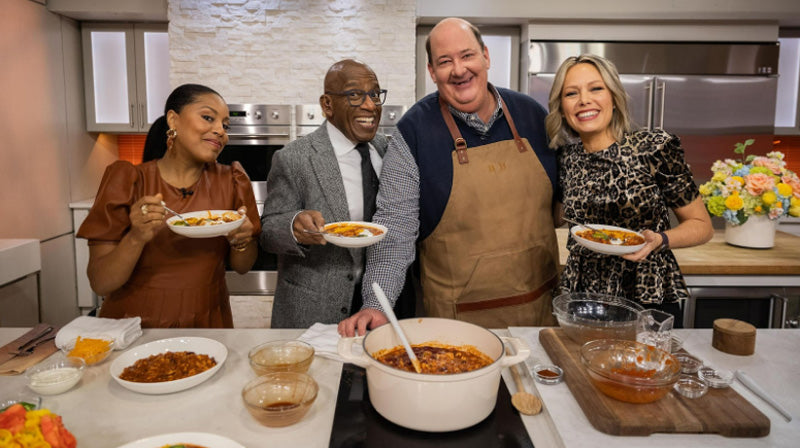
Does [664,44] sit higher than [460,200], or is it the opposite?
[664,44]

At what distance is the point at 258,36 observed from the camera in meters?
4.14

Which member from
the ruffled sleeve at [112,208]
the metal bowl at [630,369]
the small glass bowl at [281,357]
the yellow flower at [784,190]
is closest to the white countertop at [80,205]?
the ruffled sleeve at [112,208]

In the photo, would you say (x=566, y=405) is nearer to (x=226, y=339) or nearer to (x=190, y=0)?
(x=226, y=339)

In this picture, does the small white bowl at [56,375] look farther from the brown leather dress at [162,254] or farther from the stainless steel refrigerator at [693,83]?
the stainless steel refrigerator at [693,83]

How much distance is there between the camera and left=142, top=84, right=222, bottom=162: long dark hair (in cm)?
186

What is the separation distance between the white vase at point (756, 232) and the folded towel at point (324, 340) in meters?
2.55

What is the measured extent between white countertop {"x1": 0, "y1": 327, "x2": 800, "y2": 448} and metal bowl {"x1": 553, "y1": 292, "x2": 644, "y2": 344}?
12cm

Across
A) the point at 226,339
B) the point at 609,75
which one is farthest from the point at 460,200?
the point at 226,339

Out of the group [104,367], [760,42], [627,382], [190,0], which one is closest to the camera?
[627,382]

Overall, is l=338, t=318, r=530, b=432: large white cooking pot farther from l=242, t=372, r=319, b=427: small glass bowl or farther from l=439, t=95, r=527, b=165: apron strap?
l=439, t=95, r=527, b=165: apron strap

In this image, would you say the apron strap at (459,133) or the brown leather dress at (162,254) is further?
the apron strap at (459,133)

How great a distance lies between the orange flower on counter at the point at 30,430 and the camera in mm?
870

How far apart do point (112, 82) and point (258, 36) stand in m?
1.44

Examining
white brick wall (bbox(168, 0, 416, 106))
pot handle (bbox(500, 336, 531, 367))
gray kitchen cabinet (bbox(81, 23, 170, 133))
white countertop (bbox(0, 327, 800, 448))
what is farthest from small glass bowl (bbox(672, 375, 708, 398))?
gray kitchen cabinet (bbox(81, 23, 170, 133))
